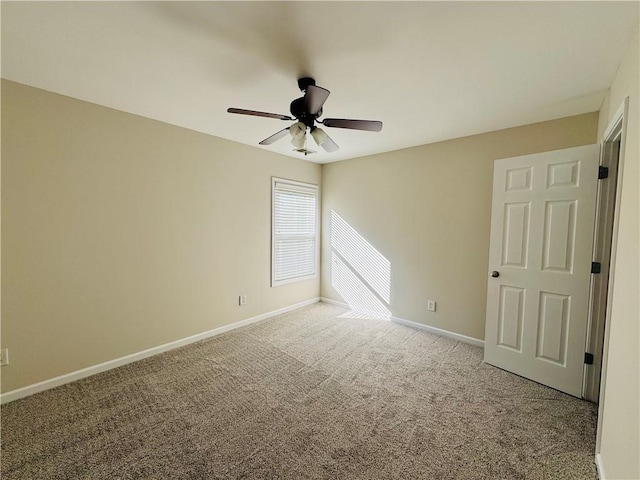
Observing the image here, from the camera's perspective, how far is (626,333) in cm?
129

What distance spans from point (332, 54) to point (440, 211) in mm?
2361

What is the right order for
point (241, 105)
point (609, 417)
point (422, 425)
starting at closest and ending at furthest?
point (609, 417), point (422, 425), point (241, 105)

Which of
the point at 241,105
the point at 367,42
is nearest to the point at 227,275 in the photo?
the point at 241,105

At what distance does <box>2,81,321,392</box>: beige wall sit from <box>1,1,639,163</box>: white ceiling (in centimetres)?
34

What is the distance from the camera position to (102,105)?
245cm

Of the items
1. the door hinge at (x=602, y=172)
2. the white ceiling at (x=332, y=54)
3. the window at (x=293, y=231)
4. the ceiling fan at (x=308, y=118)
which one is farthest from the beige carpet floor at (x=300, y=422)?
the white ceiling at (x=332, y=54)

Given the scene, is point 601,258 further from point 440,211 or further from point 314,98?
point 314,98

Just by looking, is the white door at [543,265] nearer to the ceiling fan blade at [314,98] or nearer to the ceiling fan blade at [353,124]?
the ceiling fan blade at [353,124]

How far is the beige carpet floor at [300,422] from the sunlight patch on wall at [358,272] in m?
1.25

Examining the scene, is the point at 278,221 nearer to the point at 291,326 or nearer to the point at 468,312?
the point at 291,326

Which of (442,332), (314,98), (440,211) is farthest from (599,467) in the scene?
(314,98)

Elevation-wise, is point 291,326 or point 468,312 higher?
point 468,312

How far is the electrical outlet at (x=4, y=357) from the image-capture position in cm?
206

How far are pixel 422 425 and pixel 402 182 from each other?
2.81 metres
